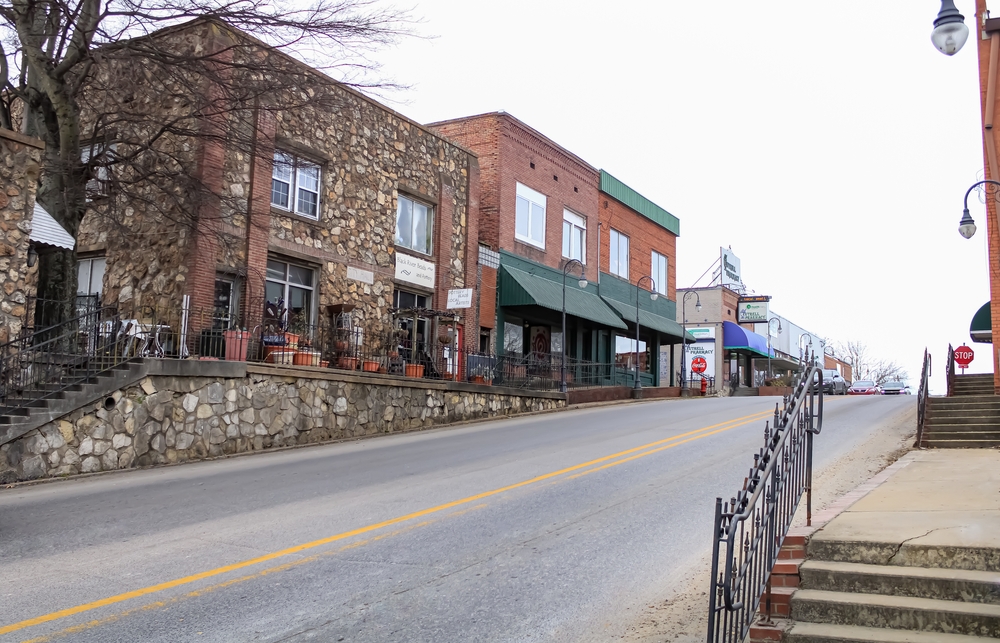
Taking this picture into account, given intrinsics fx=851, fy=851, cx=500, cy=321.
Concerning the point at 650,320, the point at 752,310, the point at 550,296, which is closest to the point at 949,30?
the point at 550,296

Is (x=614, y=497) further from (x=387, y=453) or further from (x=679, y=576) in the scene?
(x=387, y=453)

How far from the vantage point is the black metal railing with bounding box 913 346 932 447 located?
16.6 metres

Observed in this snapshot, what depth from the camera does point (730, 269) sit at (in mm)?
67562

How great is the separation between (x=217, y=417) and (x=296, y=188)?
7.38m

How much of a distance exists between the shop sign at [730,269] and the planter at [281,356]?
50.3 meters

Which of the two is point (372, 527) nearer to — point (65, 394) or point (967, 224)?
point (65, 394)

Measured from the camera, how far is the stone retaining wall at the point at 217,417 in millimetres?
13016

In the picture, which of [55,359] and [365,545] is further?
[55,359]

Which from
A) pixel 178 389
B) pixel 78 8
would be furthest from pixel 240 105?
pixel 178 389

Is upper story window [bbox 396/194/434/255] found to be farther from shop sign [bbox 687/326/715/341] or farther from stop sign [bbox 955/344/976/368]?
shop sign [bbox 687/326/715/341]

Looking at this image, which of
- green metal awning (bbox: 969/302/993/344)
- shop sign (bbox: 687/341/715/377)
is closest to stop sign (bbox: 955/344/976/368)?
green metal awning (bbox: 969/302/993/344)

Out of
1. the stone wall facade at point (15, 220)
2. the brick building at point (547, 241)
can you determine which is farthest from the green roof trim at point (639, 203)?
the stone wall facade at point (15, 220)

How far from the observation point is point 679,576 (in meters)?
7.14

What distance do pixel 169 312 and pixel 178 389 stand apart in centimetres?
373
